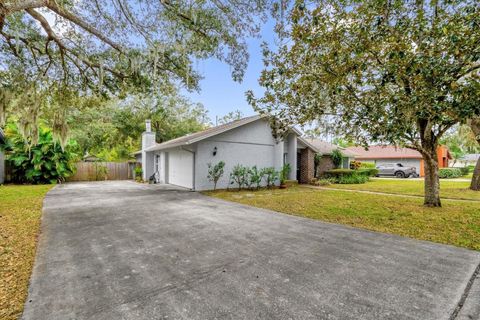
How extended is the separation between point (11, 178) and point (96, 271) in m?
16.5

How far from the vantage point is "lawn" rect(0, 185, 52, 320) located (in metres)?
2.64

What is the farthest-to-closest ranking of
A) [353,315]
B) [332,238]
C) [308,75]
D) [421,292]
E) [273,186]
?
[273,186], [308,75], [332,238], [421,292], [353,315]

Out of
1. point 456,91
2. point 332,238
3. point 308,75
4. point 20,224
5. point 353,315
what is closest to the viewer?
point 353,315

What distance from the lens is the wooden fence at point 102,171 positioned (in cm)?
1764

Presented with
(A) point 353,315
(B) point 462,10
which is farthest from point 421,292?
(B) point 462,10

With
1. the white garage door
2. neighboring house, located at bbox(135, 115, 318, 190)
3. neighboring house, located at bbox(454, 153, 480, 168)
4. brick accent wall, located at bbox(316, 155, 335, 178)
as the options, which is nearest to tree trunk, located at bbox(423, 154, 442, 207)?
neighboring house, located at bbox(135, 115, 318, 190)

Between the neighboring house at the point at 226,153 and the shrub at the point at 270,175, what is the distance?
0.69m

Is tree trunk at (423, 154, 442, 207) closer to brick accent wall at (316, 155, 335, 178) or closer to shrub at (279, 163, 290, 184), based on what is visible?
shrub at (279, 163, 290, 184)

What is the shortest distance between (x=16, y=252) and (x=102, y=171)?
1591 centimetres

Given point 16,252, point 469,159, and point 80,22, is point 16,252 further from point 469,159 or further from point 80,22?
point 469,159

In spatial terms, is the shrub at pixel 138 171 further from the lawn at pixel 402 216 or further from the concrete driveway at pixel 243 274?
the concrete driveway at pixel 243 274

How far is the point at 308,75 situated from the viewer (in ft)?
22.9

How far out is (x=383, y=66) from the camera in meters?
5.43

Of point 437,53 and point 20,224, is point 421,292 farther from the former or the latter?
point 20,224
